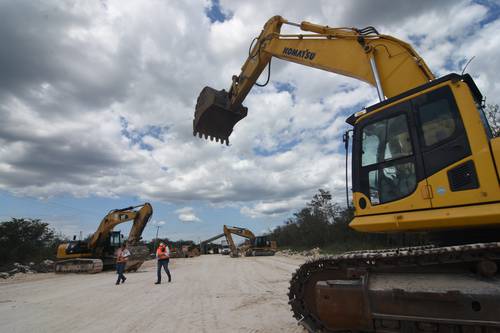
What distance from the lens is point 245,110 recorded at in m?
9.98

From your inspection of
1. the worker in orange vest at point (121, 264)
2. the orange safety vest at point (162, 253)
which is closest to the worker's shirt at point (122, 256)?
the worker in orange vest at point (121, 264)

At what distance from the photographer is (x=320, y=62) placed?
7.17 metres

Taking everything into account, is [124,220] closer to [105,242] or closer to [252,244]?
[105,242]

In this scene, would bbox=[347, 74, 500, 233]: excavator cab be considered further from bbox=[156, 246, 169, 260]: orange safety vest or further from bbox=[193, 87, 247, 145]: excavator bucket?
bbox=[156, 246, 169, 260]: orange safety vest

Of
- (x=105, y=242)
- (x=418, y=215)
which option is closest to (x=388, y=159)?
(x=418, y=215)

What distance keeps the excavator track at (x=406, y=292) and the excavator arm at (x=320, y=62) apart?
277 centimetres

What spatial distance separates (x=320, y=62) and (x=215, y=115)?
11.9 feet

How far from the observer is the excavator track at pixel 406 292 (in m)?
3.73

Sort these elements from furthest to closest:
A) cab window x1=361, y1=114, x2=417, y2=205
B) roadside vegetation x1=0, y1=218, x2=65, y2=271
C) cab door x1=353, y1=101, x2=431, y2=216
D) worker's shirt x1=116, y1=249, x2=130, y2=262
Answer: roadside vegetation x1=0, y1=218, x2=65, y2=271
worker's shirt x1=116, y1=249, x2=130, y2=262
cab window x1=361, y1=114, x2=417, y2=205
cab door x1=353, y1=101, x2=431, y2=216

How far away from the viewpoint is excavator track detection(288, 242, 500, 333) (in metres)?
3.73

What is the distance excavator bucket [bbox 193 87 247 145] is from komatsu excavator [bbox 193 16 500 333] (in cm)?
487

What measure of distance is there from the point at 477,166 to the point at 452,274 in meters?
1.30

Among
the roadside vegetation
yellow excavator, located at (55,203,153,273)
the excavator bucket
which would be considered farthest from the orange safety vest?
the roadside vegetation

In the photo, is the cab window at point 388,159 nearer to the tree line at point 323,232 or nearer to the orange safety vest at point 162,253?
the orange safety vest at point 162,253
